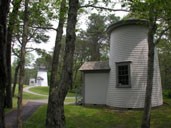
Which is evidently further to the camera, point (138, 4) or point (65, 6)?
point (65, 6)

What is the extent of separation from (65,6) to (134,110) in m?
9.49

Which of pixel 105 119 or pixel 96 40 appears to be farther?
pixel 96 40

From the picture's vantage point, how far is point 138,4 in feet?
29.3

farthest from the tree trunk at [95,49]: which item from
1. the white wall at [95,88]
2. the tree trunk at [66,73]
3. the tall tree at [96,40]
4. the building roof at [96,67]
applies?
the tree trunk at [66,73]

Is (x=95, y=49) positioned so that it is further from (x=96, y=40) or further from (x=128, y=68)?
(x=128, y=68)

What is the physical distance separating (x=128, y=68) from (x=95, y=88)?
356 cm

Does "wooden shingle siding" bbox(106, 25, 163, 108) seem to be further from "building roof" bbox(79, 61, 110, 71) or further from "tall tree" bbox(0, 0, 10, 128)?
"tall tree" bbox(0, 0, 10, 128)

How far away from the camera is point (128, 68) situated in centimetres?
1700

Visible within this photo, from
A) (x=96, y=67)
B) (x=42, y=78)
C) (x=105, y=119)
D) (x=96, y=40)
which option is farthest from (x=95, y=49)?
(x=42, y=78)

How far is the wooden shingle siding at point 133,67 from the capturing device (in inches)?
650

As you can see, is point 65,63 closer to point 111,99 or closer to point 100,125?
point 100,125

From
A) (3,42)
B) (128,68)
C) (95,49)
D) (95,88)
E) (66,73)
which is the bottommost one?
(95,88)

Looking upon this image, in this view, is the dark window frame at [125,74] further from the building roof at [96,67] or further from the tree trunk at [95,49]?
the tree trunk at [95,49]

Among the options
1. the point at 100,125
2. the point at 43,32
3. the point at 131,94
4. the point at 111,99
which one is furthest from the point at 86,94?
the point at 43,32
